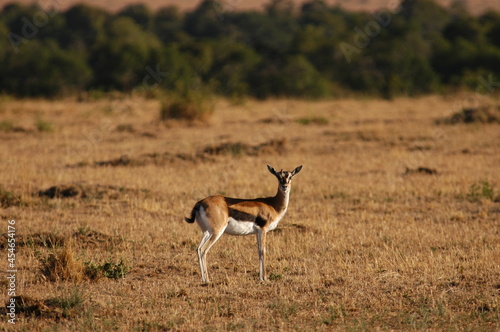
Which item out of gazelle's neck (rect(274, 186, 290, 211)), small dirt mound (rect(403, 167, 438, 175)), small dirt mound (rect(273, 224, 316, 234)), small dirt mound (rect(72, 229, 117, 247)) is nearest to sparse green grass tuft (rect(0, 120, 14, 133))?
small dirt mound (rect(403, 167, 438, 175))

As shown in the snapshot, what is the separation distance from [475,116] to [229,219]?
57.0 ft

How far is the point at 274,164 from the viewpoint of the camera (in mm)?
15523

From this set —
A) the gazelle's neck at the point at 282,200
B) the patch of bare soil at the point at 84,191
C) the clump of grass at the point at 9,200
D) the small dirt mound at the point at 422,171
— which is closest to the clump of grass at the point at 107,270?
the gazelle's neck at the point at 282,200

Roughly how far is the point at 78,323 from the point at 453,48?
39778 mm

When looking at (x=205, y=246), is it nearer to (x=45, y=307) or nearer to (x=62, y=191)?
(x=45, y=307)

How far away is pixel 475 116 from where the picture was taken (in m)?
22.4

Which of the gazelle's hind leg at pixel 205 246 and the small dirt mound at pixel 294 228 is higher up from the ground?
the small dirt mound at pixel 294 228

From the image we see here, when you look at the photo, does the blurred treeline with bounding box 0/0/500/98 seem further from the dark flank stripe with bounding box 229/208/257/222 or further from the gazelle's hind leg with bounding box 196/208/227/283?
the gazelle's hind leg with bounding box 196/208/227/283

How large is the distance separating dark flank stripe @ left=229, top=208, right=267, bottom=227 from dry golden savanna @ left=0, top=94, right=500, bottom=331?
612 millimetres

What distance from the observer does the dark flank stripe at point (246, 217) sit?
7039mm

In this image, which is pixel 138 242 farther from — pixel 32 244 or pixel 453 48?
pixel 453 48

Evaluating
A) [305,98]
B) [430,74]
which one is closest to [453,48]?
[430,74]

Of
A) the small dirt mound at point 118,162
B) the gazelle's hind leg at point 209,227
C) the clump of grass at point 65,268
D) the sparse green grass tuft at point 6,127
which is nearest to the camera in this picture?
the gazelle's hind leg at point 209,227

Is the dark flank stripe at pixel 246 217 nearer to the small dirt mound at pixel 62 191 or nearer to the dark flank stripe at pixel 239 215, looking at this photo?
the dark flank stripe at pixel 239 215
